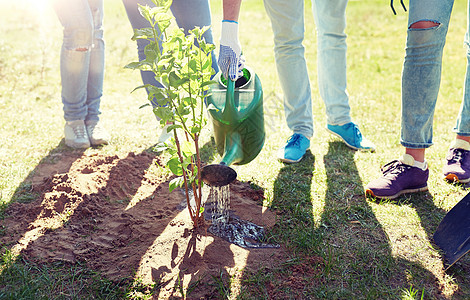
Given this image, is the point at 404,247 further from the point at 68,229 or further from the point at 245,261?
the point at 68,229

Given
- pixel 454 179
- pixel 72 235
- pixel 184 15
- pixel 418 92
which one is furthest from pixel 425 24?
pixel 72 235

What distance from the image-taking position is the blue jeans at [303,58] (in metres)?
2.67

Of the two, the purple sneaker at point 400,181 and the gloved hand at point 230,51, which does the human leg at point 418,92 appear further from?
the gloved hand at point 230,51

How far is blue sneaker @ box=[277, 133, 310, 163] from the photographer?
282cm

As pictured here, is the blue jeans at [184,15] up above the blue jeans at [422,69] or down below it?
above

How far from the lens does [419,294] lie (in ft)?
5.57

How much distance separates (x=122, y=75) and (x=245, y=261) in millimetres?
3522

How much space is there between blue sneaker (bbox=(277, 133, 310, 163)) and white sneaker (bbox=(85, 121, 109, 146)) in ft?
4.39

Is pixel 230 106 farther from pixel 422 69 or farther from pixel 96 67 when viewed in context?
pixel 96 67

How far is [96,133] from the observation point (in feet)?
10.3

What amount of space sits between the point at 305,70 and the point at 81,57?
5.24 ft

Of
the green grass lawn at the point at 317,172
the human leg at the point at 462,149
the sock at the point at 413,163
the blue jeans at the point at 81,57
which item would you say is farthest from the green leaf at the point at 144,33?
the human leg at the point at 462,149

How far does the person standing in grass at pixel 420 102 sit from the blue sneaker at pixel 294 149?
0.59 meters

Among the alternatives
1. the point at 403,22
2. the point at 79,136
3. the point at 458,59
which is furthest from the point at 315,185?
the point at 403,22
